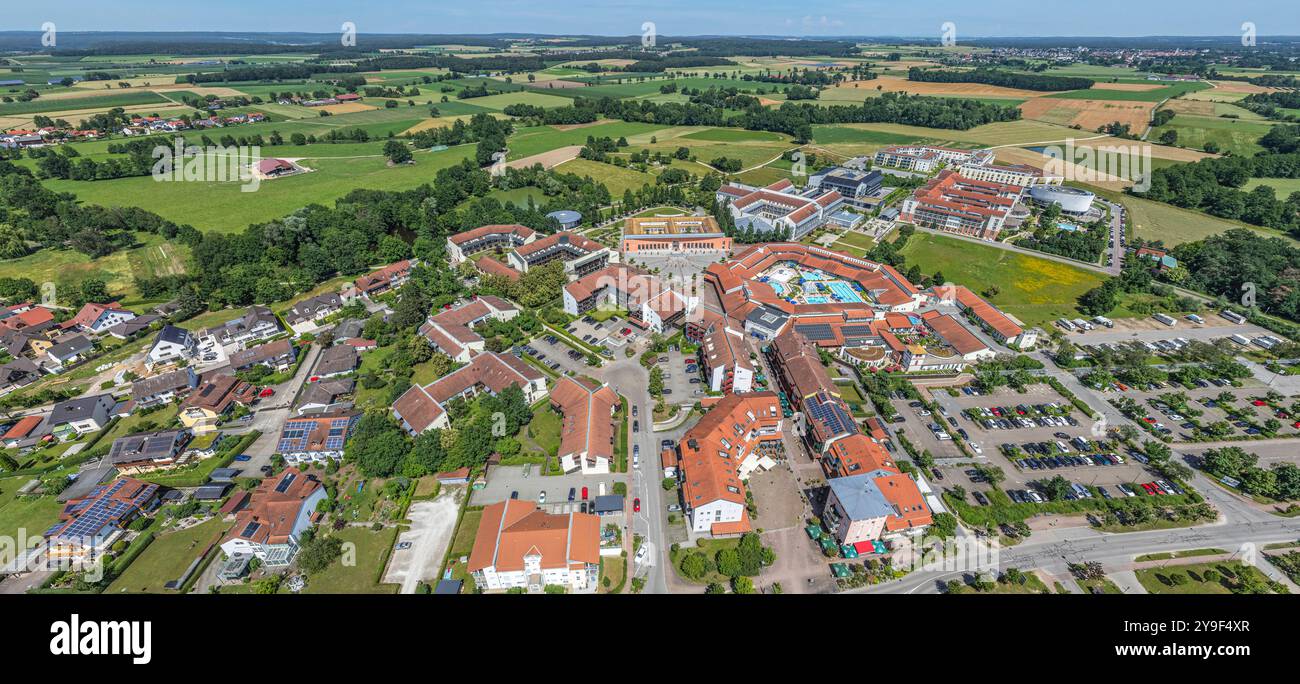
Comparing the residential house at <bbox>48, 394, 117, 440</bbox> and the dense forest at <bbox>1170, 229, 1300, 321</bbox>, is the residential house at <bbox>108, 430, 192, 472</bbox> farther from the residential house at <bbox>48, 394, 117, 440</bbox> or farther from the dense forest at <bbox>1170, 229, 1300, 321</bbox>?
the dense forest at <bbox>1170, 229, 1300, 321</bbox>

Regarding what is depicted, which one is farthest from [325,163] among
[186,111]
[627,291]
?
[627,291]

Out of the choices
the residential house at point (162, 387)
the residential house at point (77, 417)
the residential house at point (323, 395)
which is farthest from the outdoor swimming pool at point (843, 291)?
the residential house at point (77, 417)

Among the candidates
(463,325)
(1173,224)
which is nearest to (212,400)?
(463,325)

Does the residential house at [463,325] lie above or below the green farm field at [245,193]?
below

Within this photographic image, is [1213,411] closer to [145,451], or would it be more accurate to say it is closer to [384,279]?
[384,279]

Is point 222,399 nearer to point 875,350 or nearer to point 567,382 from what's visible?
point 567,382

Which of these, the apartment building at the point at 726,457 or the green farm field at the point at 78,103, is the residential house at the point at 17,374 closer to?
the apartment building at the point at 726,457
